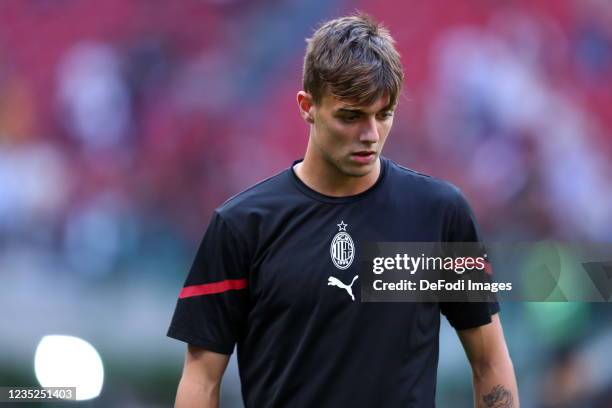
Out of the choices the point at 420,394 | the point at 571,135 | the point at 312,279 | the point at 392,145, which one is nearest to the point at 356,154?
the point at 312,279

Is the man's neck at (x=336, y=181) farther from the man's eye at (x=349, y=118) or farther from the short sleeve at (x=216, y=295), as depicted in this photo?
the short sleeve at (x=216, y=295)

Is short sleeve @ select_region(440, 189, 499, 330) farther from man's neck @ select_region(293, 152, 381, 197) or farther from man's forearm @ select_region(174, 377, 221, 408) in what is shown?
A: man's forearm @ select_region(174, 377, 221, 408)

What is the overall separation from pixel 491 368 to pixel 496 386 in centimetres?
5

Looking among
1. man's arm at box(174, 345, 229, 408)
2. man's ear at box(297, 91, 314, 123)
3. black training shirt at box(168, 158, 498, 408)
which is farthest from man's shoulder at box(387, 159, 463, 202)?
man's arm at box(174, 345, 229, 408)

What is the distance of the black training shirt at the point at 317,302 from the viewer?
2.45 metres

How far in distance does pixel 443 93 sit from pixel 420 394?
2.20m

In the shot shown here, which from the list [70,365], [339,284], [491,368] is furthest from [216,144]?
[491,368]

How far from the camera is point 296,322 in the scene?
2502 mm

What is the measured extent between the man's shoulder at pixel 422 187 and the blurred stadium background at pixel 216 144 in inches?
71.3

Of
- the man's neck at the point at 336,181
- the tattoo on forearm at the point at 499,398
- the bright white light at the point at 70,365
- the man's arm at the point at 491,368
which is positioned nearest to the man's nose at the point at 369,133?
the man's neck at the point at 336,181

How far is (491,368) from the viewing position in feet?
8.55

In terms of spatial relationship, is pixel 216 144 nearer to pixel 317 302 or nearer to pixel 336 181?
pixel 336 181

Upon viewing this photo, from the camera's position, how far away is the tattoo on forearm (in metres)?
2.60

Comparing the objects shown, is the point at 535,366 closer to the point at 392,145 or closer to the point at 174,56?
the point at 392,145
